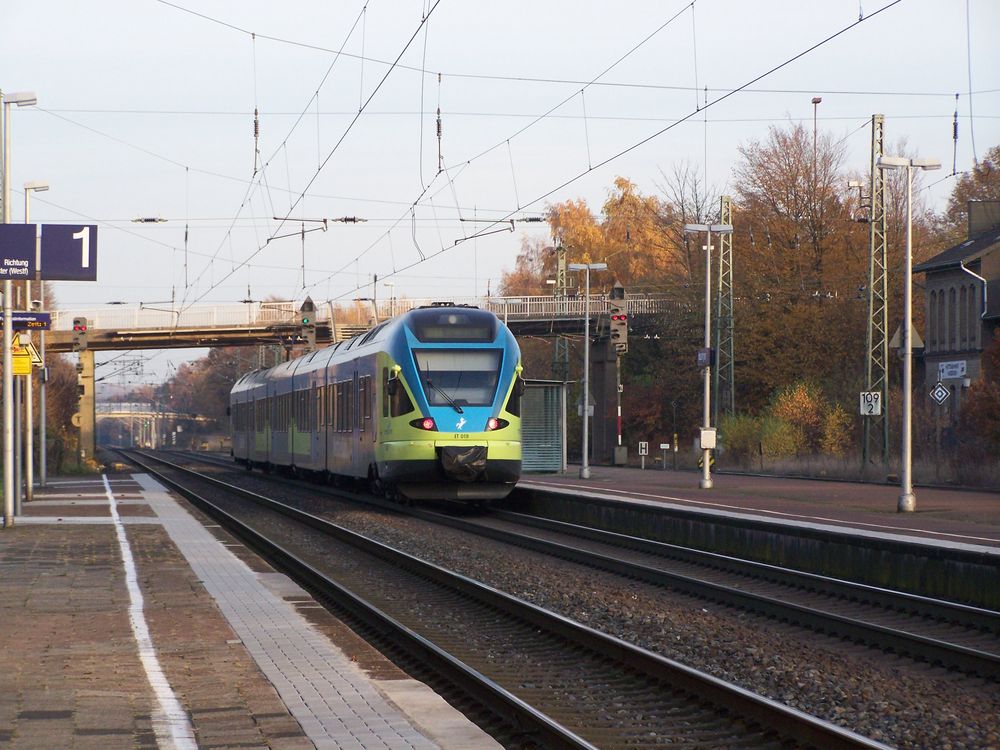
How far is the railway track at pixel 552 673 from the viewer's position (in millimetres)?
7953

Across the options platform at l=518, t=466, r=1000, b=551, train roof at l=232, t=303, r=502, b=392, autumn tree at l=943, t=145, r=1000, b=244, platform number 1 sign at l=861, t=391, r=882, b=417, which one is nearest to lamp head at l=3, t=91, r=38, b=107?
train roof at l=232, t=303, r=502, b=392

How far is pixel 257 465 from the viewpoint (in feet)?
177

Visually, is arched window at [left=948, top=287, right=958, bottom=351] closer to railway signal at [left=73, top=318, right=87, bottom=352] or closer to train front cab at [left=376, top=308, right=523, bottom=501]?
train front cab at [left=376, top=308, right=523, bottom=501]

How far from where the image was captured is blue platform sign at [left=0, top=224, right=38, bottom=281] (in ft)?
67.6

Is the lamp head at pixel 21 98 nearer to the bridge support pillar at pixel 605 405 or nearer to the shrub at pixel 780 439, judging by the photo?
the shrub at pixel 780 439

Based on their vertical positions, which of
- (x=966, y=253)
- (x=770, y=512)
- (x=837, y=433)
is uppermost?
(x=966, y=253)

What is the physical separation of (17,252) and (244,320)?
156ft

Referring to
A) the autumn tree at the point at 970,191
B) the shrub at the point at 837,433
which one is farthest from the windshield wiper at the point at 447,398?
the autumn tree at the point at 970,191

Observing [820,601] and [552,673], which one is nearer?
[552,673]

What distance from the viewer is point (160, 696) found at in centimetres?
826

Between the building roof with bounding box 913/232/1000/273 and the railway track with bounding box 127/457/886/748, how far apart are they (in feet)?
140

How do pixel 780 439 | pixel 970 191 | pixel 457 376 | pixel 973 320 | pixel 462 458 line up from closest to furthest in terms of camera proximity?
pixel 462 458, pixel 457 376, pixel 780 439, pixel 973 320, pixel 970 191

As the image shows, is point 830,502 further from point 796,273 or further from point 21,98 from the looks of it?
point 796,273

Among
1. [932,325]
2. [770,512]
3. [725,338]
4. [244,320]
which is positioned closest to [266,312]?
[244,320]
